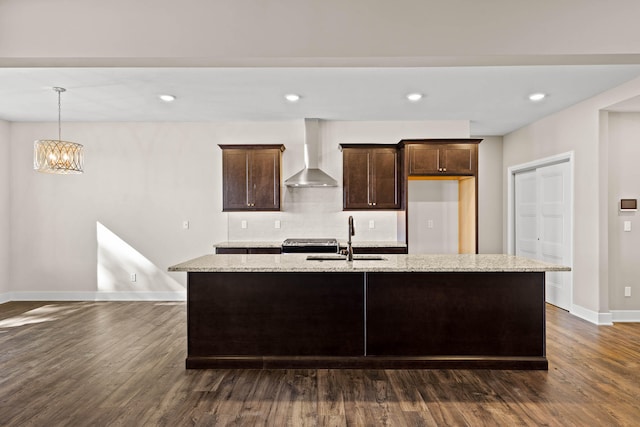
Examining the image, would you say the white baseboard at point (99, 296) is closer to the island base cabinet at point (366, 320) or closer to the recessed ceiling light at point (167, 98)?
the recessed ceiling light at point (167, 98)

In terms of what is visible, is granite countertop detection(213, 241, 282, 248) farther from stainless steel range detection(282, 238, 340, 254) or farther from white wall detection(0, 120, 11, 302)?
white wall detection(0, 120, 11, 302)

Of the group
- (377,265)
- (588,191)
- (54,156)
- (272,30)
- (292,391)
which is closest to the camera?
(272,30)

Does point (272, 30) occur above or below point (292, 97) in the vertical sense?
below

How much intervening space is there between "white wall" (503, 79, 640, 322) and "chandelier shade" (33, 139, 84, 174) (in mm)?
5838

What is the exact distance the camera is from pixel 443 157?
5.30 metres

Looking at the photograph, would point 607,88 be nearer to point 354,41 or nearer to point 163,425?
point 354,41

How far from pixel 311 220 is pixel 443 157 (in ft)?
6.61

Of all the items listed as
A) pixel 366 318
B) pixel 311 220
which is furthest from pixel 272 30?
pixel 311 220

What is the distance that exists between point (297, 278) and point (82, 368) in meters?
1.90

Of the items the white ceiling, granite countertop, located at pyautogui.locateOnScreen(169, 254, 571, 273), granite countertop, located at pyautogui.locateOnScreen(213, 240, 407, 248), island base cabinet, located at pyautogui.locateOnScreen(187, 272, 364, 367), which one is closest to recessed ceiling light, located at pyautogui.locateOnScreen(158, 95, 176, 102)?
the white ceiling

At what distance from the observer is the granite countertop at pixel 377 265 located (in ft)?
9.88

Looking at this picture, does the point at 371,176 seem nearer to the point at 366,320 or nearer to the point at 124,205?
the point at 366,320

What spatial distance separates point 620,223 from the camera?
15.3 ft

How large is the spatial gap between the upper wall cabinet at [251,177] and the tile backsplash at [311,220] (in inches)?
12.9
